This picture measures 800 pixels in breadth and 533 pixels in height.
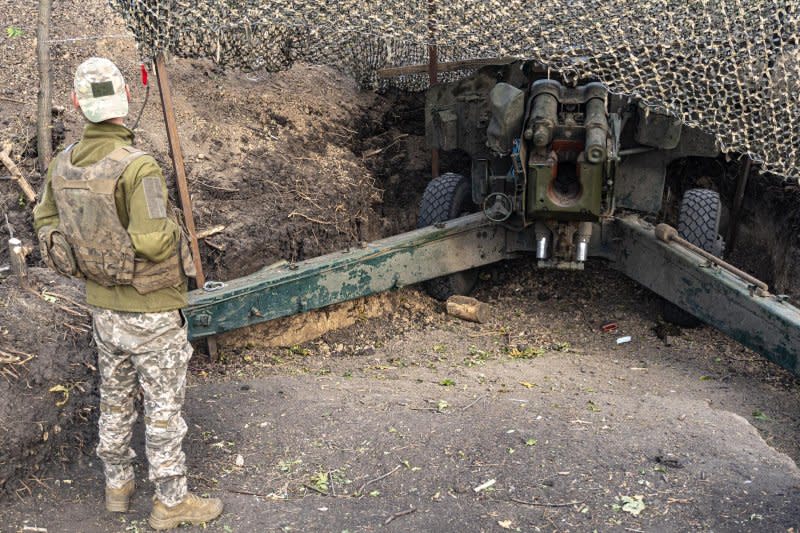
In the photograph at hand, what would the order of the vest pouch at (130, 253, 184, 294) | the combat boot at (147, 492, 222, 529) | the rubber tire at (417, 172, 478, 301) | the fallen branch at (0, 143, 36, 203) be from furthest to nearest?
the rubber tire at (417, 172, 478, 301), the fallen branch at (0, 143, 36, 203), the combat boot at (147, 492, 222, 529), the vest pouch at (130, 253, 184, 294)

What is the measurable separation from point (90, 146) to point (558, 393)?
3111mm

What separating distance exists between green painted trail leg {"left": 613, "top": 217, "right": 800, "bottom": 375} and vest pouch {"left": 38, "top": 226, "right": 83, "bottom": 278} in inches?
155

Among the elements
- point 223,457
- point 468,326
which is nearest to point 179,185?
point 223,457

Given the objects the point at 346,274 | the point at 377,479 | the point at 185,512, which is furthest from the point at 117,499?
the point at 346,274

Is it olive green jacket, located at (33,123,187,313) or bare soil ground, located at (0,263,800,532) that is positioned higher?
A: olive green jacket, located at (33,123,187,313)

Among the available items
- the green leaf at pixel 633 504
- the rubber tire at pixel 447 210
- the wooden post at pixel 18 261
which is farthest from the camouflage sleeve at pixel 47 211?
the rubber tire at pixel 447 210

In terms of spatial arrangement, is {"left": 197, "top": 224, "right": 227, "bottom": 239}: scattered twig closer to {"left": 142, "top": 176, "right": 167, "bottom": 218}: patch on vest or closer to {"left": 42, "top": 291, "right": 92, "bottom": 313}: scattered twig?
{"left": 42, "top": 291, "right": 92, "bottom": 313}: scattered twig

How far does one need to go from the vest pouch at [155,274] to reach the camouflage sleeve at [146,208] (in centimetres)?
6

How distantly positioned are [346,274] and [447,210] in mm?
1543

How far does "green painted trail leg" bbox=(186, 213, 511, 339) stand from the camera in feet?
17.1

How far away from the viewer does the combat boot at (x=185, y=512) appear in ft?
12.3

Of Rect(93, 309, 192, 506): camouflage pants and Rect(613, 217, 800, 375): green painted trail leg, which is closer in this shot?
Rect(93, 309, 192, 506): camouflage pants

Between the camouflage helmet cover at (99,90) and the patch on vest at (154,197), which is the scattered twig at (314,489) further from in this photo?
the camouflage helmet cover at (99,90)

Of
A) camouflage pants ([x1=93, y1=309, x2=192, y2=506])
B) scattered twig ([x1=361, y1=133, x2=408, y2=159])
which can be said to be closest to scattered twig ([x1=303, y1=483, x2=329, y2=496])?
camouflage pants ([x1=93, y1=309, x2=192, y2=506])
